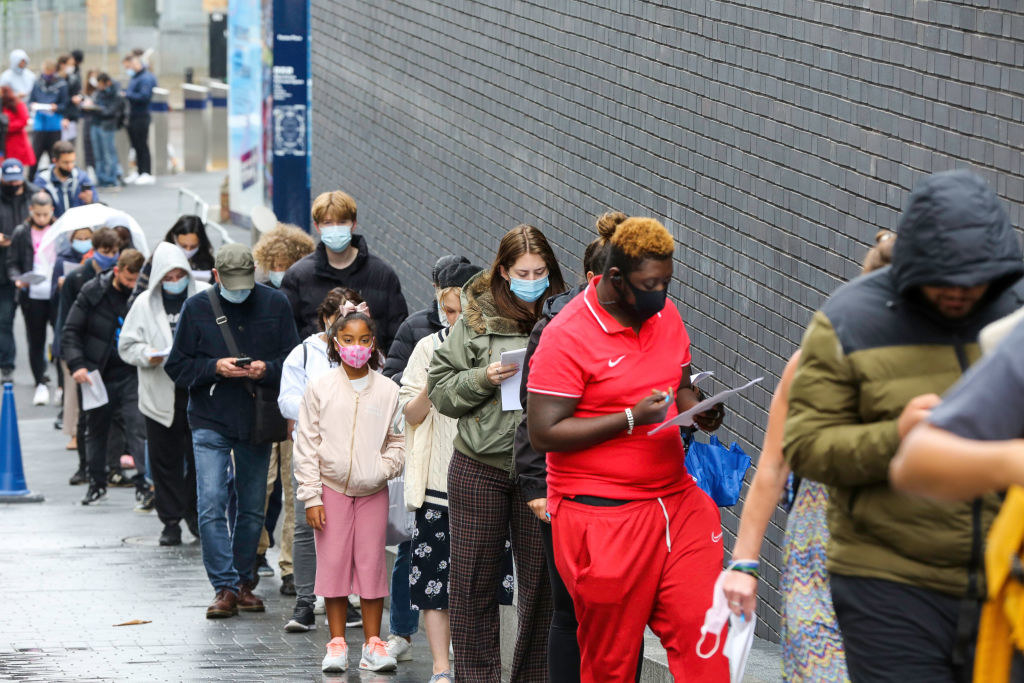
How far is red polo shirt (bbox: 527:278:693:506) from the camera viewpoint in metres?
5.67

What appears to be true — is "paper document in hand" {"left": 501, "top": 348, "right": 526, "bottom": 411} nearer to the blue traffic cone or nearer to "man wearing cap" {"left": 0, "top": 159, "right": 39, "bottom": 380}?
the blue traffic cone

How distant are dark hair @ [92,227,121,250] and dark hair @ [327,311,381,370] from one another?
15.9 ft

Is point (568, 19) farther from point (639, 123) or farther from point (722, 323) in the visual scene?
point (722, 323)

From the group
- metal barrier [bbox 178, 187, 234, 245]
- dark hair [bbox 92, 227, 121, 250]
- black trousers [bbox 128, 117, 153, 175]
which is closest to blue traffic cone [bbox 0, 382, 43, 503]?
dark hair [bbox 92, 227, 121, 250]

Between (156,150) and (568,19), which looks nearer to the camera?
(568,19)

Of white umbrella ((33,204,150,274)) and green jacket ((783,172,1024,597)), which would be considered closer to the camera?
green jacket ((783,172,1024,597))

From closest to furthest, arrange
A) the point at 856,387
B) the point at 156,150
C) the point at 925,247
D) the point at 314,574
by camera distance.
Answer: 1. the point at 925,247
2. the point at 856,387
3. the point at 314,574
4. the point at 156,150

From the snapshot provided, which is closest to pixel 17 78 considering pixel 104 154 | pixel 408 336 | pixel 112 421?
pixel 104 154

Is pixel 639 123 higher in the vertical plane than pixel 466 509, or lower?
higher

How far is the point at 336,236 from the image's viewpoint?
1013cm

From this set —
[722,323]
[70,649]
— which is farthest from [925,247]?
[70,649]

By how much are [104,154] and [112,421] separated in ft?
59.1

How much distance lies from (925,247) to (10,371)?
15.7 m

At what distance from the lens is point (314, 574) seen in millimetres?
9227
